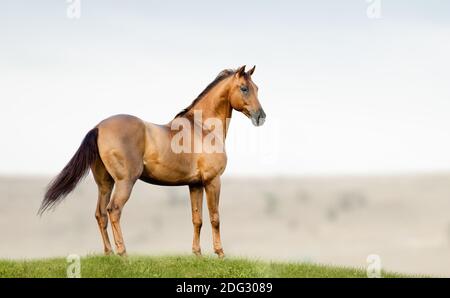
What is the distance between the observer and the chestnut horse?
1147 cm

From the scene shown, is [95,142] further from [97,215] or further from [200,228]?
[200,228]

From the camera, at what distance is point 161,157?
1182 centimetres

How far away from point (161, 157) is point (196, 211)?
1202 mm

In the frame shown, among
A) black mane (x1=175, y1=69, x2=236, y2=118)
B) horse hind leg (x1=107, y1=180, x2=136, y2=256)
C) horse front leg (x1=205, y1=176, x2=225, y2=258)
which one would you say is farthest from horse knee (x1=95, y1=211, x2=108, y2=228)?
black mane (x1=175, y1=69, x2=236, y2=118)

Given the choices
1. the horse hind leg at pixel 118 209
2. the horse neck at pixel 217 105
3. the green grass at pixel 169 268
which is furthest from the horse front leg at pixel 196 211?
the horse hind leg at pixel 118 209

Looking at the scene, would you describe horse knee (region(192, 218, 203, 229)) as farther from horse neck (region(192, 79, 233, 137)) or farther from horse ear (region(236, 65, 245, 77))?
horse ear (region(236, 65, 245, 77))

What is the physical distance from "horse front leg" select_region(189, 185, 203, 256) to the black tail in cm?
183

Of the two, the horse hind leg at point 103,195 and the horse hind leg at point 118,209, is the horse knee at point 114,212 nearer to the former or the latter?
the horse hind leg at point 118,209

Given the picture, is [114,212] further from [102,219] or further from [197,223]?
[197,223]

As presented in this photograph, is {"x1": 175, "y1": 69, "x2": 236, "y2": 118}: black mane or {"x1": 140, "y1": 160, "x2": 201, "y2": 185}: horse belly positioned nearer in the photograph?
{"x1": 140, "y1": 160, "x2": 201, "y2": 185}: horse belly

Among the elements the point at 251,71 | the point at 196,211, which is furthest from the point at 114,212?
the point at 251,71
